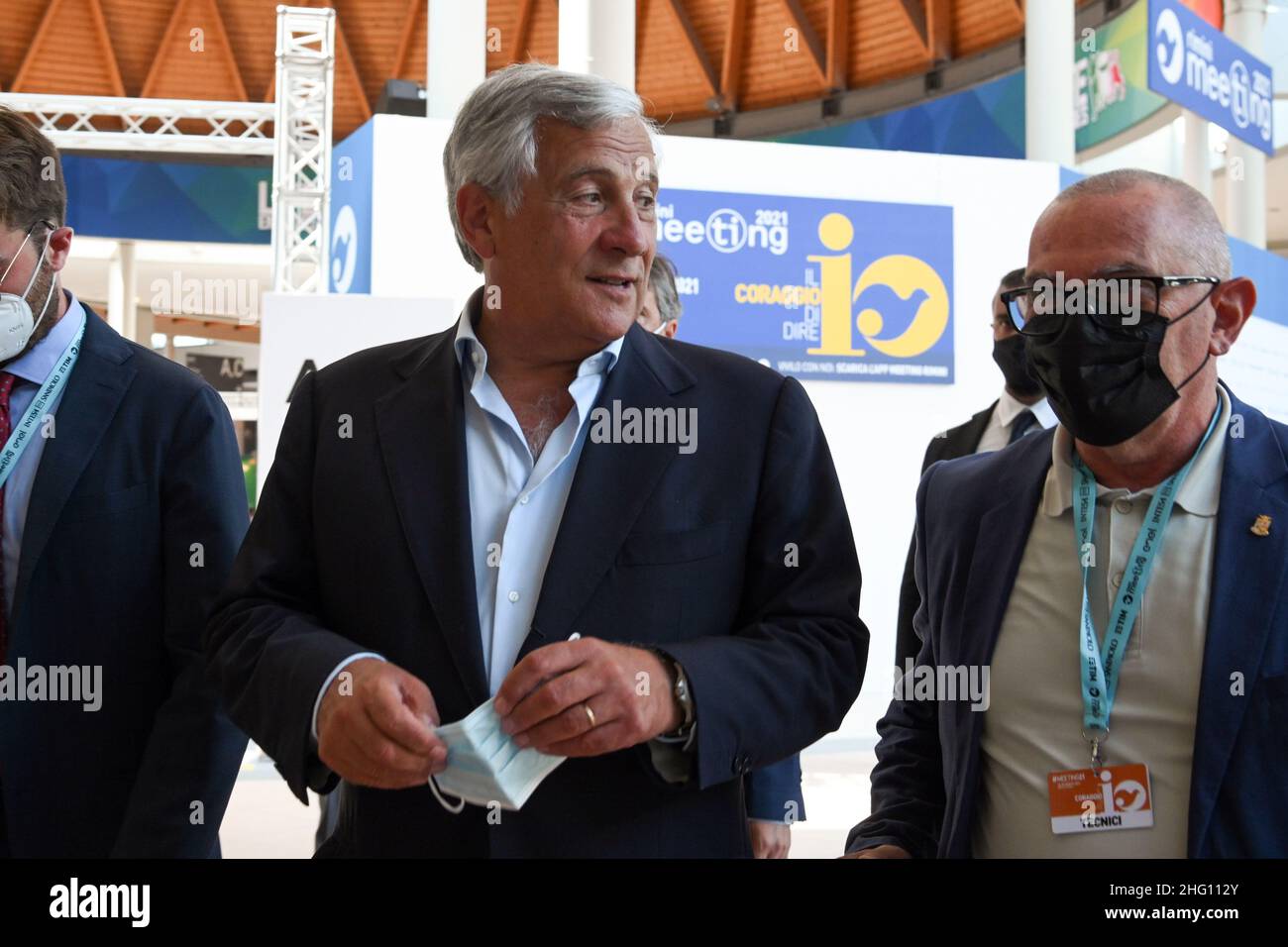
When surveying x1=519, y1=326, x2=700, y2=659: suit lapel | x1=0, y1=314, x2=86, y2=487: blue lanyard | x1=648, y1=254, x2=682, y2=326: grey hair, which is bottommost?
x1=519, y1=326, x2=700, y2=659: suit lapel

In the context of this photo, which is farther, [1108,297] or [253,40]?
[253,40]

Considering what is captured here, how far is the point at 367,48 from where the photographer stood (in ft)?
61.9

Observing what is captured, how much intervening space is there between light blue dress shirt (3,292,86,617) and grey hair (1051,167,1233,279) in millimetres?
1581

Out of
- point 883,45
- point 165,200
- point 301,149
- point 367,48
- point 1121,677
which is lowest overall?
point 1121,677

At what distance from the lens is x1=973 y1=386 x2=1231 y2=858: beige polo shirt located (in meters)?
1.64

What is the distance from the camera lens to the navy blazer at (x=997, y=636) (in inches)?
61.1

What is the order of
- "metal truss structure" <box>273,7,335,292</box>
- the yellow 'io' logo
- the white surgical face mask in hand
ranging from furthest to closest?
"metal truss structure" <box>273,7,335,292</box> < the yellow 'io' logo < the white surgical face mask in hand

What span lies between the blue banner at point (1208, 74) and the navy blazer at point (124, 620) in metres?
6.60

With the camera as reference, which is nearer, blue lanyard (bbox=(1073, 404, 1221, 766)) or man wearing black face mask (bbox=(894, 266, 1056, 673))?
blue lanyard (bbox=(1073, 404, 1221, 766))

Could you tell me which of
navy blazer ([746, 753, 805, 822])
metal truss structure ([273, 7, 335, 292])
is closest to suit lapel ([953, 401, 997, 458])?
navy blazer ([746, 753, 805, 822])

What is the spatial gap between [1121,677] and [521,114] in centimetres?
113

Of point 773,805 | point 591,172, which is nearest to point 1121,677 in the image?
point 773,805

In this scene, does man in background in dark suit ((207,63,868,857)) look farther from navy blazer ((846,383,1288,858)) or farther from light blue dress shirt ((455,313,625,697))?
navy blazer ((846,383,1288,858))

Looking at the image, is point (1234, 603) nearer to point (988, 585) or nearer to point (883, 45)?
point (988, 585)
